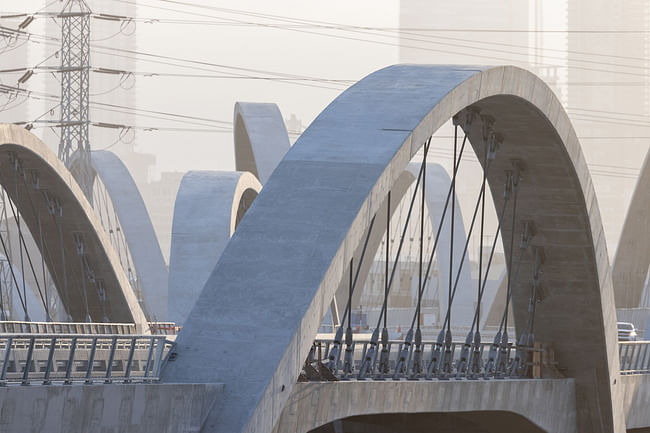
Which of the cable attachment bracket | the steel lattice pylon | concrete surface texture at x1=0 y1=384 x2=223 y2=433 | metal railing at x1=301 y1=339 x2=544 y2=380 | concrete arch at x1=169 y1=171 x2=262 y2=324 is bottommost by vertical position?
concrete surface texture at x1=0 y1=384 x2=223 y2=433

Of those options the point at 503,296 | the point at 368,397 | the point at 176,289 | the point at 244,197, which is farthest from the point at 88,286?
the point at 503,296

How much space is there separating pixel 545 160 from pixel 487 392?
5.34 meters

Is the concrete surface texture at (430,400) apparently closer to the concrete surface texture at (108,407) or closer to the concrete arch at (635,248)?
the concrete surface texture at (108,407)

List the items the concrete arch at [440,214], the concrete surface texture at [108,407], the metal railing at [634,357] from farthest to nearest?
the concrete arch at [440,214], the metal railing at [634,357], the concrete surface texture at [108,407]

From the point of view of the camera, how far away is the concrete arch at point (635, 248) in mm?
68812

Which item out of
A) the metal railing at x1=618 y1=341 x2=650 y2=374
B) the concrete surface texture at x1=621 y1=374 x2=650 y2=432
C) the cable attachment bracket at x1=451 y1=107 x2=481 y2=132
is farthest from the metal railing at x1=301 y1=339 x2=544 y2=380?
the cable attachment bracket at x1=451 y1=107 x2=481 y2=132

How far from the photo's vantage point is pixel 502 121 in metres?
30.1

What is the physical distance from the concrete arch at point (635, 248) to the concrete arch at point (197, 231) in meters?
21.1

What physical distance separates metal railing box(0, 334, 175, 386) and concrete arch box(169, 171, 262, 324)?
32591 mm

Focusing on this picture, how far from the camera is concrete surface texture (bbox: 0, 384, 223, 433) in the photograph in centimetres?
1770

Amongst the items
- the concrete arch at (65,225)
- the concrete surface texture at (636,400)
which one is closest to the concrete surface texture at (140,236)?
the concrete arch at (65,225)

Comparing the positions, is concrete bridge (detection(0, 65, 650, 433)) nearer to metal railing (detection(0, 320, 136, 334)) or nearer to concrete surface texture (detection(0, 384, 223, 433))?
concrete surface texture (detection(0, 384, 223, 433))

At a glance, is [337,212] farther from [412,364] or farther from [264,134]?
[264,134]

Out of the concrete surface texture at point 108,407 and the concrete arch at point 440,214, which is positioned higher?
the concrete arch at point 440,214
